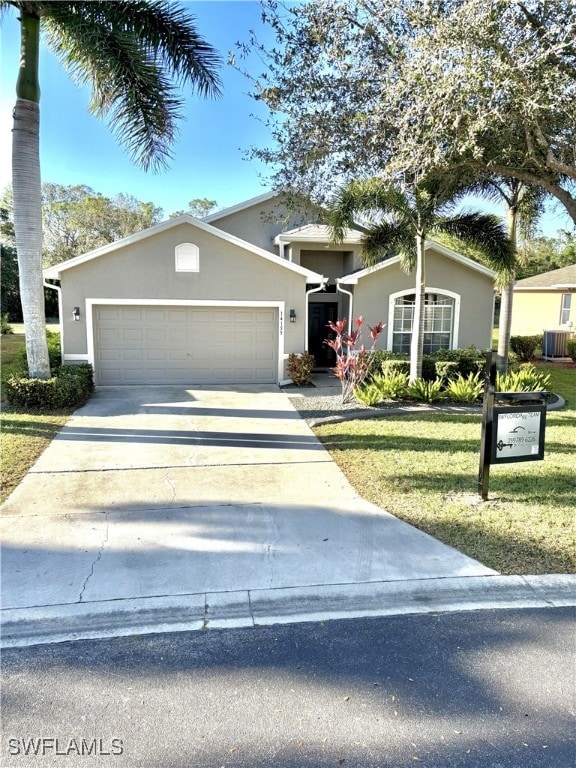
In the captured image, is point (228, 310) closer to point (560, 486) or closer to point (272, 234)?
point (272, 234)

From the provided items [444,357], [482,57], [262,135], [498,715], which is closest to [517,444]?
[498,715]

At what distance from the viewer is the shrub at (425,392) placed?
37.5 feet

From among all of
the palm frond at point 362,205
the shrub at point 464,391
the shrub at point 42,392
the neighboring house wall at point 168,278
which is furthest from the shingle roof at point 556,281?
the shrub at point 42,392

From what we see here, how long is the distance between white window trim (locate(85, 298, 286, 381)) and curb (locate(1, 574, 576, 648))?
1009cm

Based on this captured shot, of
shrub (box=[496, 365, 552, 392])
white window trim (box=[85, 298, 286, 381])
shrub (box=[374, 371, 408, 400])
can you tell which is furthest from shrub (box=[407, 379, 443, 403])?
white window trim (box=[85, 298, 286, 381])

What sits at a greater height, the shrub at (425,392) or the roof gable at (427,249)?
the roof gable at (427,249)

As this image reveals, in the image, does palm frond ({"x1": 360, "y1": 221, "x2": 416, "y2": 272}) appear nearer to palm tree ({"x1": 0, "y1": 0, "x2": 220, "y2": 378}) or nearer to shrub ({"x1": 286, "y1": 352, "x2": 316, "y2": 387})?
shrub ({"x1": 286, "y1": 352, "x2": 316, "y2": 387})

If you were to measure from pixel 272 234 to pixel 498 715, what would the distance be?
639 inches

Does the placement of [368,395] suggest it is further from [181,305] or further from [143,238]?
[143,238]

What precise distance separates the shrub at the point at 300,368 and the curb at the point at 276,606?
9.53 m

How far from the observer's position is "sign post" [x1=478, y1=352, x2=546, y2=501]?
5.52 meters

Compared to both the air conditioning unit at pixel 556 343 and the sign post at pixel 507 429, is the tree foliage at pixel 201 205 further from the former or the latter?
the sign post at pixel 507 429

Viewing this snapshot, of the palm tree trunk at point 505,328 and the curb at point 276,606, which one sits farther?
the palm tree trunk at point 505,328

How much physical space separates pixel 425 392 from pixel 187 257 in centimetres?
697
